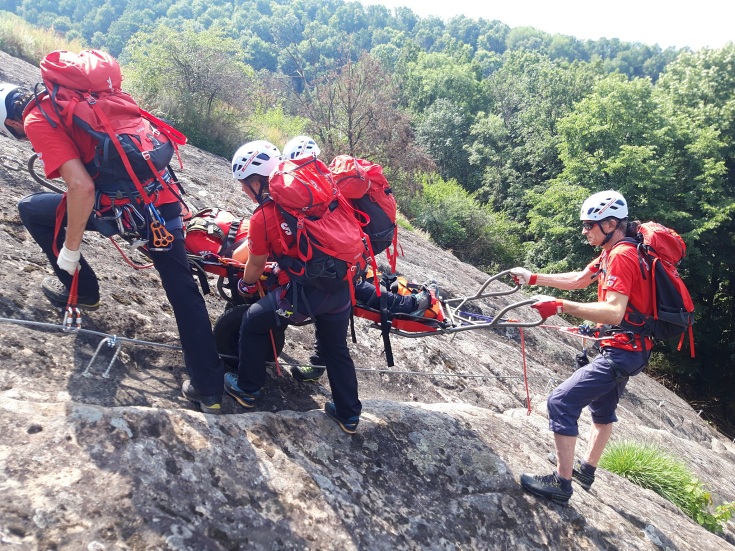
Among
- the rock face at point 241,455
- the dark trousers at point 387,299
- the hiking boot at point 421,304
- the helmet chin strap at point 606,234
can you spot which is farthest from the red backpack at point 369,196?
the helmet chin strap at point 606,234

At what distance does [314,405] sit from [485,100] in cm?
7253

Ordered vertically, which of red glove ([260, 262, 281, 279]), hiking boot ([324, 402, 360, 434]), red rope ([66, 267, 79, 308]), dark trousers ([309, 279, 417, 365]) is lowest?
hiking boot ([324, 402, 360, 434])

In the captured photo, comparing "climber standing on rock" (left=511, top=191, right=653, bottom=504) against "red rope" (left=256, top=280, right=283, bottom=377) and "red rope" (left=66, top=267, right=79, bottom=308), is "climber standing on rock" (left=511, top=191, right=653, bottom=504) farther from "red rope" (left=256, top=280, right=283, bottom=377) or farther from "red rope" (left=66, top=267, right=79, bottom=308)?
"red rope" (left=66, top=267, right=79, bottom=308)

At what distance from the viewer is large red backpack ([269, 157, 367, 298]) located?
380 cm

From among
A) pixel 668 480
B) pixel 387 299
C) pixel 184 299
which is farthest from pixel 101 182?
pixel 668 480

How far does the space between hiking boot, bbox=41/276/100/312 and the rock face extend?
0.09m

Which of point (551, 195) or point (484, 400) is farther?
point (551, 195)

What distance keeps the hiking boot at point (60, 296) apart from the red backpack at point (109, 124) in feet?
2.95

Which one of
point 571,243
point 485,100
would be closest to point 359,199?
point 571,243

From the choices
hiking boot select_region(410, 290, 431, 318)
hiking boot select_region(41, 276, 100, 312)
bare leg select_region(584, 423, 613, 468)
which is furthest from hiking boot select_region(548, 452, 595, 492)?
hiking boot select_region(41, 276, 100, 312)

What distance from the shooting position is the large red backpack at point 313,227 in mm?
3801

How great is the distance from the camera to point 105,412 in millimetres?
3338

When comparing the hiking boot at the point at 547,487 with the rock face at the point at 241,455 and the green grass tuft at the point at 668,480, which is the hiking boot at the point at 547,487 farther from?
the green grass tuft at the point at 668,480

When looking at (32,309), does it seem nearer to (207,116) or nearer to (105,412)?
(105,412)
